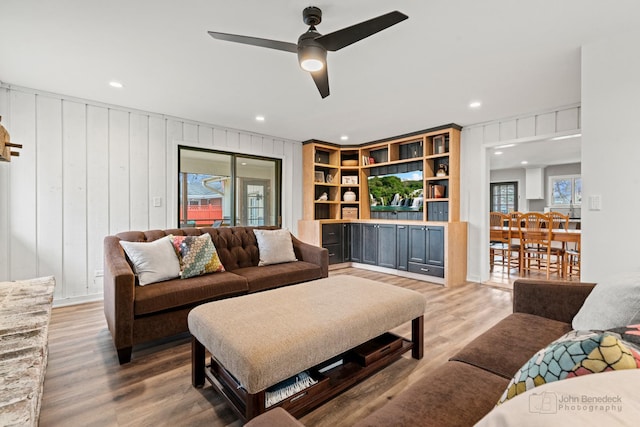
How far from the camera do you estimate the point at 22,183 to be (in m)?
3.24

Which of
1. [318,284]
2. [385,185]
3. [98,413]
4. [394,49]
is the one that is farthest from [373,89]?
[98,413]

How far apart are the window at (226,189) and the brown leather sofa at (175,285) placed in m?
1.28

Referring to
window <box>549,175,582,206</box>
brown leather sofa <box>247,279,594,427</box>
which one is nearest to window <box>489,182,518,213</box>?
window <box>549,175,582,206</box>

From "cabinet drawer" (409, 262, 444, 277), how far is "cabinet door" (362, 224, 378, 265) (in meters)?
0.75

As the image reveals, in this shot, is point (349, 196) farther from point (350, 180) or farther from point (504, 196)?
point (504, 196)

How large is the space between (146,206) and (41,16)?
2.37 m

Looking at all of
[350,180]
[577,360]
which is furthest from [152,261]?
[350,180]

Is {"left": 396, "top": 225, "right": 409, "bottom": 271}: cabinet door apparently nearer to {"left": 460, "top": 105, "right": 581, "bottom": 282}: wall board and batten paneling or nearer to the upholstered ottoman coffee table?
{"left": 460, "top": 105, "right": 581, "bottom": 282}: wall board and batten paneling

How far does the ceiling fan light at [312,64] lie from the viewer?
1.95 metres

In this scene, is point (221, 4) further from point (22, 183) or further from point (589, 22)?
point (22, 183)

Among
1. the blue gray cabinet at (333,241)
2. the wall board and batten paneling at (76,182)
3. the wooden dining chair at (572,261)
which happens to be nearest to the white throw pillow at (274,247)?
the wall board and batten paneling at (76,182)

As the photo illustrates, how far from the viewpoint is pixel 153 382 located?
6.46ft

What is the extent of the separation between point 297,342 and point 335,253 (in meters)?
4.21

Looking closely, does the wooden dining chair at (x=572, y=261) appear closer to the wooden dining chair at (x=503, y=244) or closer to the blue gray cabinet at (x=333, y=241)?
the wooden dining chair at (x=503, y=244)
